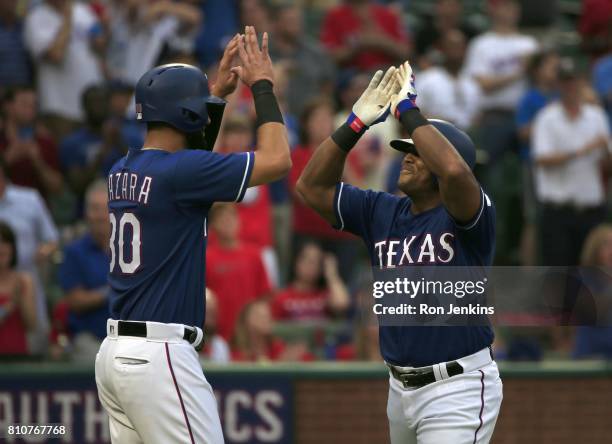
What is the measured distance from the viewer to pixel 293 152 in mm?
10211

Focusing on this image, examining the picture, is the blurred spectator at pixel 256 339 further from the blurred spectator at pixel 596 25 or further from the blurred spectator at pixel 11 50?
the blurred spectator at pixel 596 25

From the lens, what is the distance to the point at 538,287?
7.93 metres

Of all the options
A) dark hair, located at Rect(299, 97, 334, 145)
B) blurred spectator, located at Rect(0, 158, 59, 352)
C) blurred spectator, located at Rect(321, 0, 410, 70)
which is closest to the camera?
blurred spectator, located at Rect(0, 158, 59, 352)

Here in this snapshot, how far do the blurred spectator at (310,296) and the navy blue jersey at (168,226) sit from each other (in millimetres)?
4398

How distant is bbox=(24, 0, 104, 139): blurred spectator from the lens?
10.7 m

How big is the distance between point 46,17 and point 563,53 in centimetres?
605

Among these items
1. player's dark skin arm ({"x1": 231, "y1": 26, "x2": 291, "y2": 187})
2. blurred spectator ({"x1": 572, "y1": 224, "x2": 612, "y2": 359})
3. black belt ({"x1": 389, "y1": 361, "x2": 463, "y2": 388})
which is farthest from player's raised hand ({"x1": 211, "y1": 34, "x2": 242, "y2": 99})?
blurred spectator ({"x1": 572, "y1": 224, "x2": 612, "y2": 359})

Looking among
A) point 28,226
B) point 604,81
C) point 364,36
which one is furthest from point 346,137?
point 364,36

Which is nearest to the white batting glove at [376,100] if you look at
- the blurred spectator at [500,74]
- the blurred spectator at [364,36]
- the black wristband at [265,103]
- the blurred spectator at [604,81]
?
the black wristband at [265,103]

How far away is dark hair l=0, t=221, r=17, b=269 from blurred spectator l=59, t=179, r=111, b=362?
15.8 inches

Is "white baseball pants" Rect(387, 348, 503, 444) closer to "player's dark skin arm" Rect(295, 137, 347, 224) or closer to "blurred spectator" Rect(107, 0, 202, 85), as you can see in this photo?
"player's dark skin arm" Rect(295, 137, 347, 224)

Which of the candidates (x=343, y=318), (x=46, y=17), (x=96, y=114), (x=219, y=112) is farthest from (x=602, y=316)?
(x=46, y=17)

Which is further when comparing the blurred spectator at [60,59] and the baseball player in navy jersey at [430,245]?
the blurred spectator at [60,59]

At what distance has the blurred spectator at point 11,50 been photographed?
35.4ft
